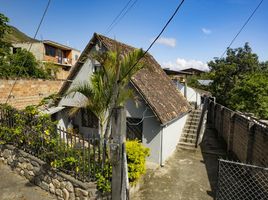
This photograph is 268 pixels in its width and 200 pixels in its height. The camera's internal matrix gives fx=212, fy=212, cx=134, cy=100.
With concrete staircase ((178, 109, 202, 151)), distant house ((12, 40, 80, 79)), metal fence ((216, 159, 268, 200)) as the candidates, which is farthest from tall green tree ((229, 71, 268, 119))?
distant house ((12, 40, 80, 79))

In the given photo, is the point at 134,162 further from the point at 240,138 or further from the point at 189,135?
the point at 189,135

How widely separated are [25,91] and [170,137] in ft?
31.0

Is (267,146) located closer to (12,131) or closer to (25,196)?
(25,196)

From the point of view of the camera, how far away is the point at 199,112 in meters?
16.2

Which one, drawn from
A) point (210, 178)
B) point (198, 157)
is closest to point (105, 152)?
point (210, 178)

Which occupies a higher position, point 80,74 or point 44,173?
point 80,74

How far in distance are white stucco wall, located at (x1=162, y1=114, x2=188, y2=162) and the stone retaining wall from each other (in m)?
4.77

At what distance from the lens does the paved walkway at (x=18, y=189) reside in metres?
6.33

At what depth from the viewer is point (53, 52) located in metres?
37.0

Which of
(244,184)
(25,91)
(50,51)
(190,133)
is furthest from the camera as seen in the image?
(50,51)

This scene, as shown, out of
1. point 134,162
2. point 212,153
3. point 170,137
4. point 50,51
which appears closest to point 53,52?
point 50,51

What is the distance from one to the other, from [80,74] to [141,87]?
3.77 m

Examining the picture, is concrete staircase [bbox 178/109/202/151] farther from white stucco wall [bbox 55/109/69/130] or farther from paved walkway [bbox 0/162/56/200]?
paved walkway [bbox 0/162/56/200]

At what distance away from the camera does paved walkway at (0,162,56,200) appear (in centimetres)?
633
